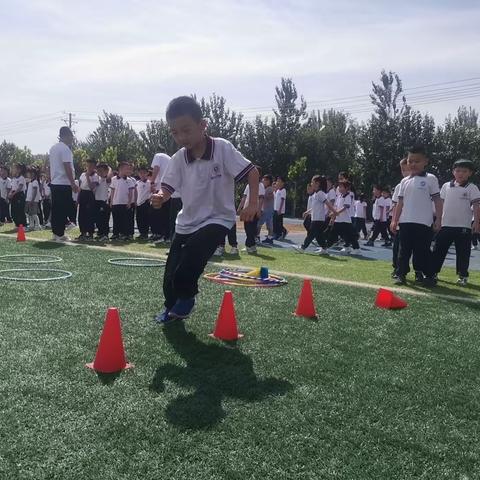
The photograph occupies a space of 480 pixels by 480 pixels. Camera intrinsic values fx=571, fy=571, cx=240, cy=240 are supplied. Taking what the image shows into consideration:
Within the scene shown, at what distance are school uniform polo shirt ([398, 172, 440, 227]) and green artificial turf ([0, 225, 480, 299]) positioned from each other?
3.36 ft

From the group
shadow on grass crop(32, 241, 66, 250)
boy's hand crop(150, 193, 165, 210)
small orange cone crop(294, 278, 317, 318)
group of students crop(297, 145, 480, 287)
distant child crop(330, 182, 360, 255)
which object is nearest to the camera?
boy's hand crop(150, 193, 165, 210)

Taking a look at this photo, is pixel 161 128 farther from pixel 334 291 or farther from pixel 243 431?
pixel 243 431

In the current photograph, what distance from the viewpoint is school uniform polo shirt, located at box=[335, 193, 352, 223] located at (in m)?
14.3

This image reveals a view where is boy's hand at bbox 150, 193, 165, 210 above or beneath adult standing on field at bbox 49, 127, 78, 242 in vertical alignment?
beneath

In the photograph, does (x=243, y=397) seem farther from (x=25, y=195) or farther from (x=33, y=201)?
(x=25, y=195)

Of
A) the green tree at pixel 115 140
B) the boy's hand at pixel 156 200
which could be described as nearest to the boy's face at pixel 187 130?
the boy's hand at pixel 156 200

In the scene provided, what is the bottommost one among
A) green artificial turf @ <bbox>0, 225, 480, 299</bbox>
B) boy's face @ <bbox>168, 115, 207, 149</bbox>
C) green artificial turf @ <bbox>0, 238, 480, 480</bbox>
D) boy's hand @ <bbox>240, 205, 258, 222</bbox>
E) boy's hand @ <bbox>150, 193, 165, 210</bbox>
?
green artificial turf @ <bbox>0, 238, 480, 480</bbox>

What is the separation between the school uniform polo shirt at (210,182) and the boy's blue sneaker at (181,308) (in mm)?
650

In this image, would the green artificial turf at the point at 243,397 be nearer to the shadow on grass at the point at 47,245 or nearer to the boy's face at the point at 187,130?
the boy's face at the point at 187,130

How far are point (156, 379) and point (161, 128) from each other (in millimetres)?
58254

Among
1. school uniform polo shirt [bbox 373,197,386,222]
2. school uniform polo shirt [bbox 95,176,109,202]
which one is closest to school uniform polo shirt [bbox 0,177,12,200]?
school uniform polo shirt [bbox 95,176,109,202]

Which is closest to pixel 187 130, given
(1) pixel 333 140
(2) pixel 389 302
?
(2) pixel 389 302

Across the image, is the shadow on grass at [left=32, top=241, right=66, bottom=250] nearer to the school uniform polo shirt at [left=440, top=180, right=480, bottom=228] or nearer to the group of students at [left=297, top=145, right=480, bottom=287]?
the group of students at [left=297, top=145, right=480, bottom=287]

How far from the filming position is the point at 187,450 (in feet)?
9.43
